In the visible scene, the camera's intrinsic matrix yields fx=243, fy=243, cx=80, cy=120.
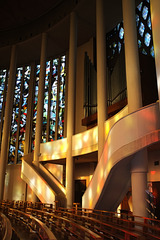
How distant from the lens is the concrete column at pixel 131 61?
25.3 ft

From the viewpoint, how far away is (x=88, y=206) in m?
8.66

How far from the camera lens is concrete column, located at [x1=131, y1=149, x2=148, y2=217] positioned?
673 cm

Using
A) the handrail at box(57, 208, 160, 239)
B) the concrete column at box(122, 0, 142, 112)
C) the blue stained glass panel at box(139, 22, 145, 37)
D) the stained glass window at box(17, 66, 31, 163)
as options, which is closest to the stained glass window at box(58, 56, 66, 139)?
the stained glass window at box(17, 66, 31, 163)

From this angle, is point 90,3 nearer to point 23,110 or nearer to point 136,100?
point 136,100

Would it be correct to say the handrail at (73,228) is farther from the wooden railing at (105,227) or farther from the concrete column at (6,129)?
the concrete column at (6,129)

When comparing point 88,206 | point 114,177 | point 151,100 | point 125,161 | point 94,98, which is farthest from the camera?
point 94,98

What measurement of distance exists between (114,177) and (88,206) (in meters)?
1.99

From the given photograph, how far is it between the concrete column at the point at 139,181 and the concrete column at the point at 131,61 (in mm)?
1597

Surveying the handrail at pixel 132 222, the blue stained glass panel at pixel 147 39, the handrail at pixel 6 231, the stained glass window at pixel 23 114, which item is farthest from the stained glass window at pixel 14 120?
the handrail at pixel 6 231

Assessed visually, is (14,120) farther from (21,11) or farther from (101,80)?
(101,80)

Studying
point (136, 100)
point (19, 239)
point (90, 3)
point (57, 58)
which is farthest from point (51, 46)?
point (19, 239)

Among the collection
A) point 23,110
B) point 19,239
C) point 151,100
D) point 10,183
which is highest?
point 23,110

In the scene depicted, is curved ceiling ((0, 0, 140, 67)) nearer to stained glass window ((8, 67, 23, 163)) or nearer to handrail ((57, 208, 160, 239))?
stained glass window ((8, 67, 23, 163))

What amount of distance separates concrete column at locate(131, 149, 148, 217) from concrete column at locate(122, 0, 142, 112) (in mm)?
1597
